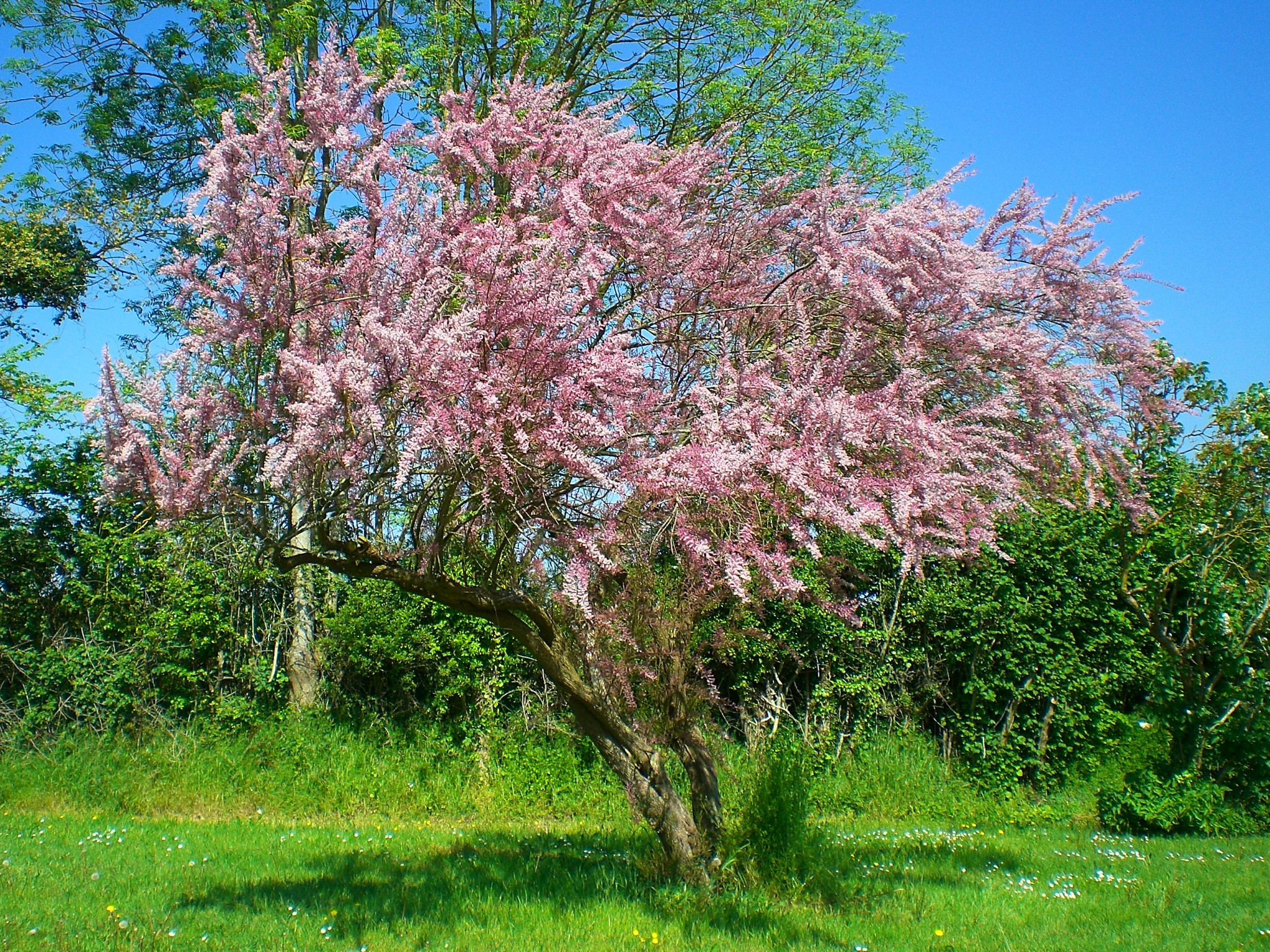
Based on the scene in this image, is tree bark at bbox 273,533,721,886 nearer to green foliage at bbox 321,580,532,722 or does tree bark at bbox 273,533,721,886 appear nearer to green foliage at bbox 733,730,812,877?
green foliage at bbox 733,730,812,877

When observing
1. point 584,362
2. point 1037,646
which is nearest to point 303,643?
point 584,362

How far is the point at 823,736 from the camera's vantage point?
9.29 metres

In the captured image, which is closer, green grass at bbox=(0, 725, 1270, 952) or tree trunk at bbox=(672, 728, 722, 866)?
green grass at bbox=(0, 725, 1270, 952)

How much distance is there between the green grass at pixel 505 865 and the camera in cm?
466

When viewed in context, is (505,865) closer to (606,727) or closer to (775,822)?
(606,727)

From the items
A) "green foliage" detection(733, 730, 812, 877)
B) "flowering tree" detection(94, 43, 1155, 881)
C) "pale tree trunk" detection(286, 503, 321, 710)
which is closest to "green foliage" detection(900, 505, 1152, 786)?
"flowering tree" detection(94, 43, 1155, 881)

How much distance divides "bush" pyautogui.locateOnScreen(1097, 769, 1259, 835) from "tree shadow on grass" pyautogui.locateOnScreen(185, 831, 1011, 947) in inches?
120

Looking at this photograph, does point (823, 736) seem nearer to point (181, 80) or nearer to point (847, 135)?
point (847, 135)

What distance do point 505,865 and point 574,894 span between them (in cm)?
101

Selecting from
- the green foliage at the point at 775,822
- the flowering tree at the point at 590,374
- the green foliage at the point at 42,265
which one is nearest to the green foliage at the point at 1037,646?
the flowering tree at the point at 590,374

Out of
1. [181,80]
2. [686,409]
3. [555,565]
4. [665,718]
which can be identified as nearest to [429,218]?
[686,409]

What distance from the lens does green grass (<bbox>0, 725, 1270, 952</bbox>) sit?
Answer: 4.66 meters

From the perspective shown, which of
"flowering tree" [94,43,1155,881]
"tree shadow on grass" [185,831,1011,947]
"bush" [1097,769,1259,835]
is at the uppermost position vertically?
"flowering tree" [94,43,1155,881]

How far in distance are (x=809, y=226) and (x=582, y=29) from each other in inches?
285
